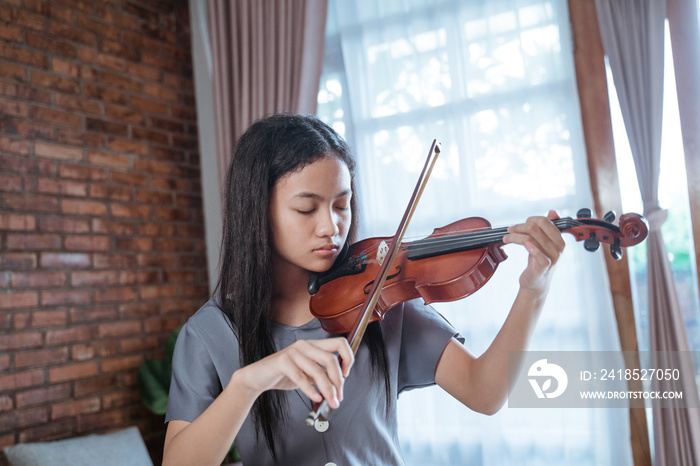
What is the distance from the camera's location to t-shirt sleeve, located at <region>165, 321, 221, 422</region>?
110 centimetres

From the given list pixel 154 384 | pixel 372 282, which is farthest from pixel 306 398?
pixel 154 384

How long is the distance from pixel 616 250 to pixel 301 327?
2.10ft

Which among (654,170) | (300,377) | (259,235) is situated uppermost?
(654,170)

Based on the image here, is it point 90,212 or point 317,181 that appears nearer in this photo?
point 317,181

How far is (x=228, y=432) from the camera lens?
0.94m

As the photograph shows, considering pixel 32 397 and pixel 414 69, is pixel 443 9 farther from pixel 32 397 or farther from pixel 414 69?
pixel 32 397

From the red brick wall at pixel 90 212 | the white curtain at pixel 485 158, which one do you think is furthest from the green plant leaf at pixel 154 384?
the white curtain at pixel 485 158

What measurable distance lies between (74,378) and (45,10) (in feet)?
4.70

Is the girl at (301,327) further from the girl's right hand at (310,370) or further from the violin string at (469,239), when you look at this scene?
the girl's right hand at (310,370)

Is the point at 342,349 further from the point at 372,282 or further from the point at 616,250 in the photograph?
the point at 616,250

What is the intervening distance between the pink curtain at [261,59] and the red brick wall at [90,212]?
0.26 metres

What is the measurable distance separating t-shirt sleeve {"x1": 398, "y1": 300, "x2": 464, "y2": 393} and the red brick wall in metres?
1.55

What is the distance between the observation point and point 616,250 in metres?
1.13

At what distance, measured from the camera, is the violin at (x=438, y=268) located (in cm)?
116
